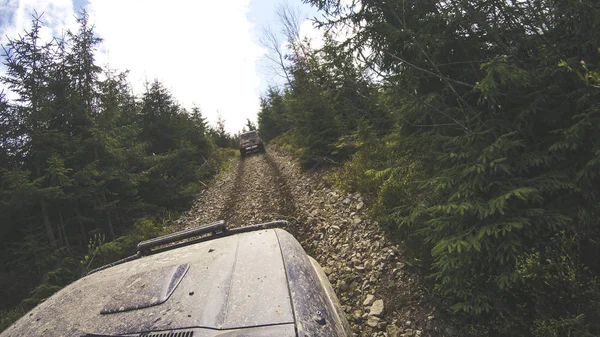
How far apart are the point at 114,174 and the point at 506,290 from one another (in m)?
10.8

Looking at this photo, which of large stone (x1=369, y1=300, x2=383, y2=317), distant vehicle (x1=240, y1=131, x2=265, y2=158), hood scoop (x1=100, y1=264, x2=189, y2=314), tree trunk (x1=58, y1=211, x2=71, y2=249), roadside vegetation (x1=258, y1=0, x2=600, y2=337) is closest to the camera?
hood scoop (x1=100, y1=264, x2=189, y2=314)

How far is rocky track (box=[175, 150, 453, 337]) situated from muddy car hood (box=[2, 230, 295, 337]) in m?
2.07

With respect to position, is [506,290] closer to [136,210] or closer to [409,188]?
[409,188]

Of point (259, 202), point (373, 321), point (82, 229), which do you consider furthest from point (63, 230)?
point (373, 321)

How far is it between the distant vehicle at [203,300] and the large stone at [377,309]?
5.74 ft

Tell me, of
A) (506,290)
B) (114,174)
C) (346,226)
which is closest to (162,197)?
(114,174)

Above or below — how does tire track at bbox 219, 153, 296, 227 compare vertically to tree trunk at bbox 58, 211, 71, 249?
below

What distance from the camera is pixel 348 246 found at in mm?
5238

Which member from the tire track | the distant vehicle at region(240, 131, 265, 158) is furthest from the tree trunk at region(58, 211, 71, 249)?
the distant vehicle at region(240, 131, 265, 158)

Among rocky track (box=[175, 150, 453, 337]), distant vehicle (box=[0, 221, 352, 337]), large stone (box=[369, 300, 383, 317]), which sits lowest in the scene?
large stone (box=[369, 300, 383, 317])

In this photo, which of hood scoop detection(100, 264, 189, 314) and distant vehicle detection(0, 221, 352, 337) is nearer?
distant vehicle detection(0, 221, 352, 337)

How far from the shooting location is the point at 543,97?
2.77m

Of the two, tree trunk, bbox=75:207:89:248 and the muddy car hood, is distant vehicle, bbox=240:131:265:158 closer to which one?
tree trunk, bbox=75:207:89:248

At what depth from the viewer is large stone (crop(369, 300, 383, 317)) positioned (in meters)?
3.53
